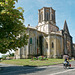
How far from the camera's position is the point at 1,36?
1207 centimetres

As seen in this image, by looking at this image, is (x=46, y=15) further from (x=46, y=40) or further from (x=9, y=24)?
(x=9, y=24)

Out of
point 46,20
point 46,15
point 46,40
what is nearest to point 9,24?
Answer: point 46,40

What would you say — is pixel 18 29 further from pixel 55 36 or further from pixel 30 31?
pixel 55 36

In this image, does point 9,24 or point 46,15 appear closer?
point 9,24

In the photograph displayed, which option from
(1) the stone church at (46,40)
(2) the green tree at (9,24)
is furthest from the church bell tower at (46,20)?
(2) the green tree at (9,24)

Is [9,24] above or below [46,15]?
below

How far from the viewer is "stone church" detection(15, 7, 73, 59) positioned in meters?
35.1

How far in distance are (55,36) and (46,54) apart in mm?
7950

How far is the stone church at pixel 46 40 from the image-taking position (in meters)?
35.1

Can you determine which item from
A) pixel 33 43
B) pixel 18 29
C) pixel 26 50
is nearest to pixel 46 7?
pixel 33 43

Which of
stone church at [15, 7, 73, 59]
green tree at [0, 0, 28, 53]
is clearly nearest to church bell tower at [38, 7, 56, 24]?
stone church at [15, 7, 73, 59]

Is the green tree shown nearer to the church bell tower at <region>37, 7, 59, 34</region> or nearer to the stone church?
the stone church

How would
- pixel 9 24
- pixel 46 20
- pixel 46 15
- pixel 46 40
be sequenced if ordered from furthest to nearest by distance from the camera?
pixel 46 15, pixel 46 20, pixel 46 40, pixel 9 24

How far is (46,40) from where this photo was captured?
39.5m
